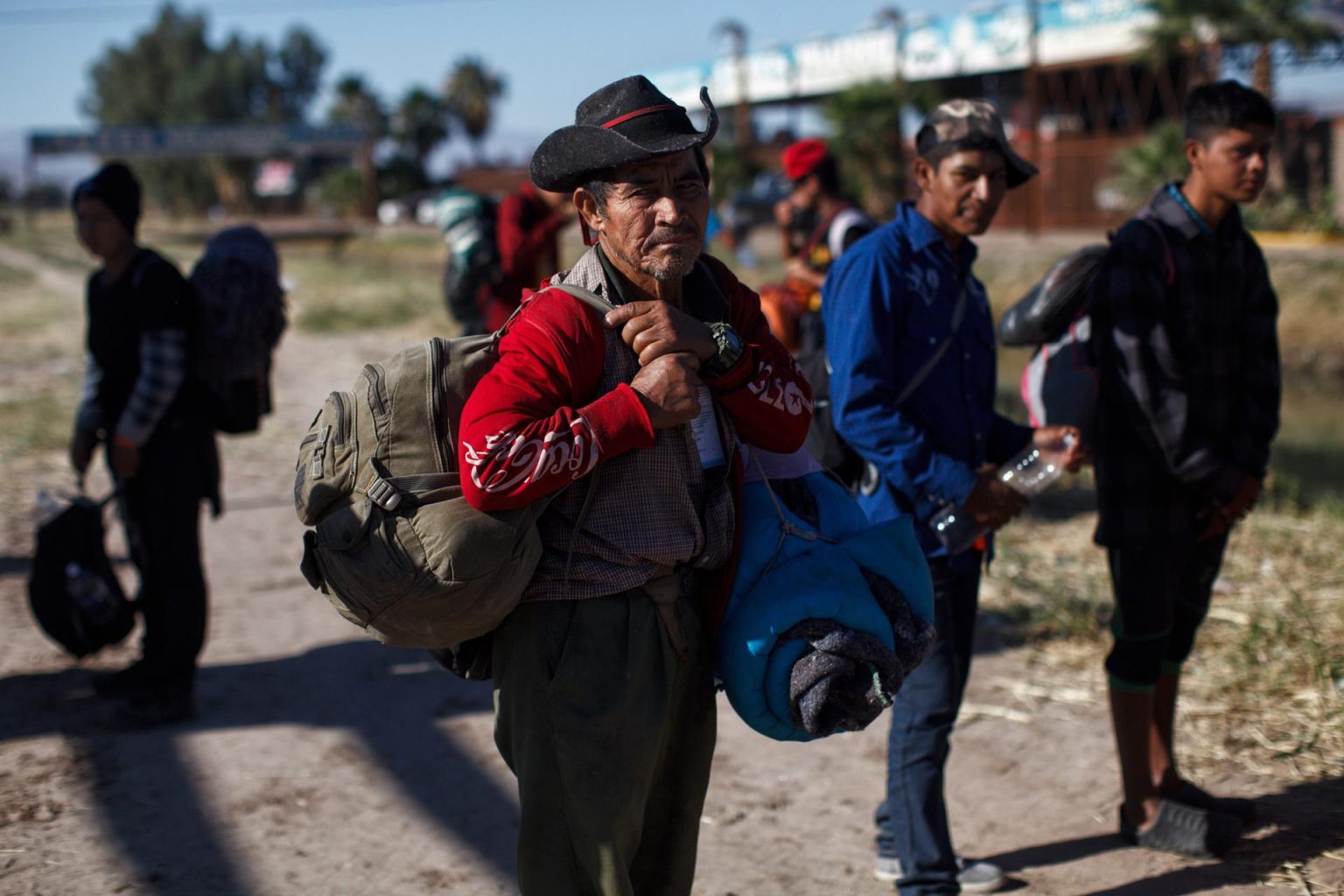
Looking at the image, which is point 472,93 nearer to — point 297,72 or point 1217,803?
point 297,72

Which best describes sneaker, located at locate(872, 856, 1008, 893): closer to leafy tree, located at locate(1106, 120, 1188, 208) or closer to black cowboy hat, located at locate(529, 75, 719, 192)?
black cowboy hat, located at locate(529, 75, 719, 192)

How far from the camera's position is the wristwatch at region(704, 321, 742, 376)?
239 centimetres

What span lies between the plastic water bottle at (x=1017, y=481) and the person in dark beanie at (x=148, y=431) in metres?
2.83

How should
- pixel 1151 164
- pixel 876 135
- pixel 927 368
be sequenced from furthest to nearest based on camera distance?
pixel 876 135
pixel 1151 164
pixel 927 368

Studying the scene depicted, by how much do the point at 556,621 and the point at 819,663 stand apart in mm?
489

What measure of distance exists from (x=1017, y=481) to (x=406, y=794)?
2.25m

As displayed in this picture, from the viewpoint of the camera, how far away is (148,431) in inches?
183

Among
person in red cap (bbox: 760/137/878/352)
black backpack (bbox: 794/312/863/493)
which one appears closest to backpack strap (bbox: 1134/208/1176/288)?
black backpack (bbox: 794/312/863/493)

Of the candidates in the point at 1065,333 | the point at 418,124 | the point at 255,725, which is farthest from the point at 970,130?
the point at 418,124

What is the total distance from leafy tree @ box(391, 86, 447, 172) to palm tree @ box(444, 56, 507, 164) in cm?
408

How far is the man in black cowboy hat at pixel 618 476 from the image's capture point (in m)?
2.30

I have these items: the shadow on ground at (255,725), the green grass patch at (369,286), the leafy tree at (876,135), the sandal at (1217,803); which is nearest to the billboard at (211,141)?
the green grass patch at (369,286)

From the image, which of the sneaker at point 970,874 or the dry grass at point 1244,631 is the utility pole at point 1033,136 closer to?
the dry grass at point 1244,631

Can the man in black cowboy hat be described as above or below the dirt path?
above
